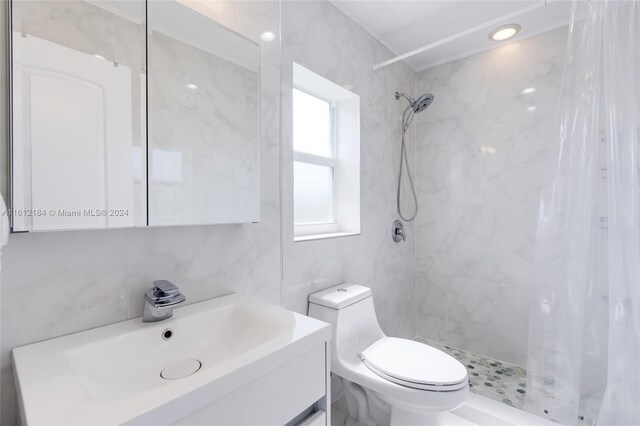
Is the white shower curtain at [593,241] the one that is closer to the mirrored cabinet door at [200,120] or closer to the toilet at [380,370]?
the toilet at [380,370]

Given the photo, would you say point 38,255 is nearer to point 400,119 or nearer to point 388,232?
point 388,232

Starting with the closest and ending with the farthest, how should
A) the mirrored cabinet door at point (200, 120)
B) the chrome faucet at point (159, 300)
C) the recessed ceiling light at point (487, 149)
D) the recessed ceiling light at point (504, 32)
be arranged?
the chrome faucet at point (159, 300) → the mirrored cabinet door at point (200, 120) → the recessed ceiling light at point (504, 32) → the recessed ceiling light at point (487, 149)

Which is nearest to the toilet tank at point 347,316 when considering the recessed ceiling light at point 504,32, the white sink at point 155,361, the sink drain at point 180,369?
the white sink at point 155,361

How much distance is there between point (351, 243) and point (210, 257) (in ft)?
2.99

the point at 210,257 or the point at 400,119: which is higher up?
the point at 400,119

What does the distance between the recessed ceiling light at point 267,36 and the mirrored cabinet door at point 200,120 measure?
118 mm

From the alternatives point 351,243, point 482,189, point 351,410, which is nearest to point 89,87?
point 351,243

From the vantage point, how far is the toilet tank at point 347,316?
4.81ft

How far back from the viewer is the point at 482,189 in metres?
2.21

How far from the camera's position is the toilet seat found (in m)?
1.22

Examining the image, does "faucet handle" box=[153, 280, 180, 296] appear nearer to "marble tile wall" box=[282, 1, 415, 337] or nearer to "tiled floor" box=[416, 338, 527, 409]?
"marble tile wall" box=[282, 1, 415, 337]

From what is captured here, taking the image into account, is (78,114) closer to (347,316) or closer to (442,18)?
(347,316)

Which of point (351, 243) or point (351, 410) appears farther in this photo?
point (351, 243)

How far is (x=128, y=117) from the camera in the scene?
2.95ft
